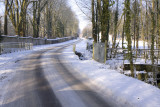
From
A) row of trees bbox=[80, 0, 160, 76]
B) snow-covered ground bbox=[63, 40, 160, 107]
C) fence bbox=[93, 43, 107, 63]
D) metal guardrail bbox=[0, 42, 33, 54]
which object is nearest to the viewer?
snow-covered ground bbox=[63, 40, 160, 107]

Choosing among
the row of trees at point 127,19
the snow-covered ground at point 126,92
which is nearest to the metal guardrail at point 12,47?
the row of trees at point 127,19

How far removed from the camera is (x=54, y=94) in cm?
609

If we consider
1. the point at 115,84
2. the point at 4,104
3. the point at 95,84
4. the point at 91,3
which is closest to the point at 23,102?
the point at 4,104

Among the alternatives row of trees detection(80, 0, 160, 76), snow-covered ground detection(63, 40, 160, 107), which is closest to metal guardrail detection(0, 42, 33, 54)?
row of trees detection(80, 0, 160, 76)

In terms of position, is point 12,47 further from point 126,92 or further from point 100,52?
point 126,92

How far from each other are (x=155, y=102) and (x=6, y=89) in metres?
5.89

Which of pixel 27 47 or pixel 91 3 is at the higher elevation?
pixel 91 3

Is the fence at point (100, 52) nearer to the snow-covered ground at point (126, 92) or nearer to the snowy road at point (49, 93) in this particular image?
the snow-covered ground at point (126, 92)

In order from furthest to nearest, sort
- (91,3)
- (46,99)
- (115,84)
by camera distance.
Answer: (91,3) → (115,84) → (46,99)

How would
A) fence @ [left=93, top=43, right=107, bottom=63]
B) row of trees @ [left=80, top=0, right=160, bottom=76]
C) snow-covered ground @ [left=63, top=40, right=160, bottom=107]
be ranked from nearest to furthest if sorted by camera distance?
snow-covered ground @ [left=63, top=40, right=160, bottom=107] < row of trees @ [left=80, top=0, right=160, bottom=76] < fence @ [left=93, top=43, right=107, bottom=63]

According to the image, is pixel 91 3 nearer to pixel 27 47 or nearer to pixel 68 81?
pixel 27 47

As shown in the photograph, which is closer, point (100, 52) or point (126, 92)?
point (126, 92)

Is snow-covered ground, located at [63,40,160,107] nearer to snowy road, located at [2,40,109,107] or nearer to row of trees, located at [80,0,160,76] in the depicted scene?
snowy road, located at [2,40,109,107]

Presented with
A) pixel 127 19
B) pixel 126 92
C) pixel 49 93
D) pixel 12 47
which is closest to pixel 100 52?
pixel 127 19
